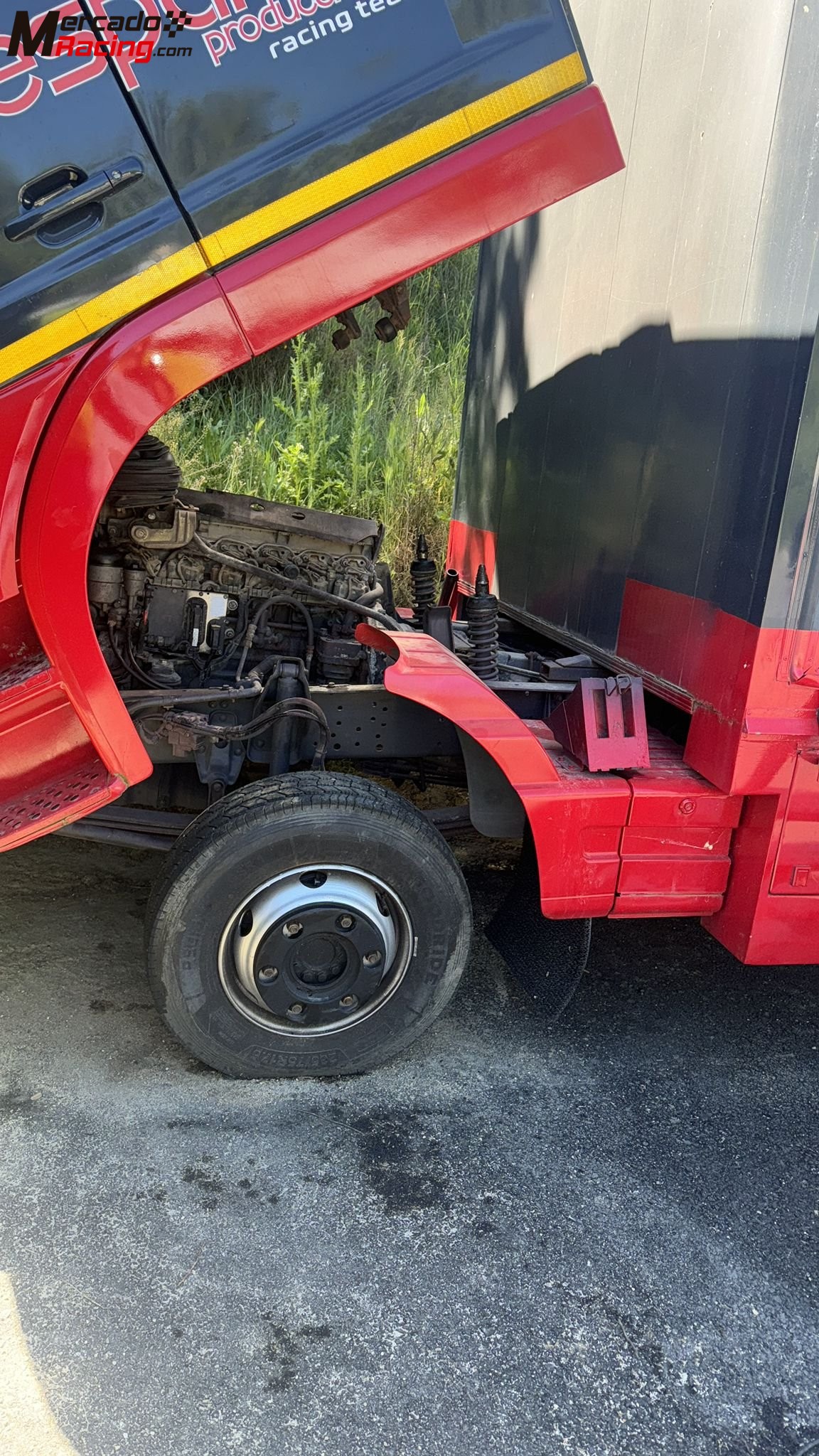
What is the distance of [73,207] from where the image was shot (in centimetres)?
218

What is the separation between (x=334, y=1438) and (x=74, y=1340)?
24.0 inches

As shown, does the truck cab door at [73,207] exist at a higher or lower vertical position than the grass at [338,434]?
higher

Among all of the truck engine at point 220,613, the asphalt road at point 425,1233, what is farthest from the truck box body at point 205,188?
the asphalt road at point 425,1233

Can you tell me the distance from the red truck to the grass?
422 centimetres

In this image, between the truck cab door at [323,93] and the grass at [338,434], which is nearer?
the truck cab door at [323,93]

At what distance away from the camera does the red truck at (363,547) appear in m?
2.22

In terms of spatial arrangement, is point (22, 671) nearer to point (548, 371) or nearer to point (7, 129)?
point (7, 129)

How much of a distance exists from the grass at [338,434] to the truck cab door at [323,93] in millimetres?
5318

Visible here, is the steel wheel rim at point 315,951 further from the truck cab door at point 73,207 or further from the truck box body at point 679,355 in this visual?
the truck cab door at point 73,207

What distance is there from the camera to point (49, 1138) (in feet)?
8.87

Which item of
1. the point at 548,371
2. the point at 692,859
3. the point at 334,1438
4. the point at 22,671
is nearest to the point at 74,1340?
the point at 334,1438

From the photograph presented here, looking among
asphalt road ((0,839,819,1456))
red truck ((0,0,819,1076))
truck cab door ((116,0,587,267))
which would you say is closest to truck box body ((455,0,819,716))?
red truck ((0,0,819,1076))

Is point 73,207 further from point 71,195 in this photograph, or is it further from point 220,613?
point 220,613

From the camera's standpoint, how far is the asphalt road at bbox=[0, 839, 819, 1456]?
205 cm
